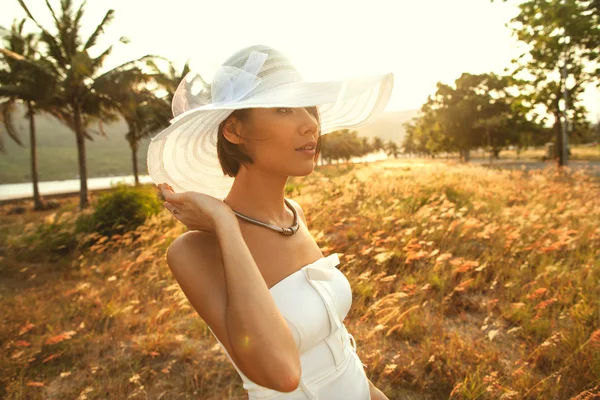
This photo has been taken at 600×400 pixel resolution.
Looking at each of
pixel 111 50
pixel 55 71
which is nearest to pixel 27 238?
pixel 55 71

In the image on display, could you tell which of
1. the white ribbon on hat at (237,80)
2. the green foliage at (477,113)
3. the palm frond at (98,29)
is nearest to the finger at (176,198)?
the white ribbon on hat at (237,80)

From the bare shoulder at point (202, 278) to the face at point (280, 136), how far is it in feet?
1.23

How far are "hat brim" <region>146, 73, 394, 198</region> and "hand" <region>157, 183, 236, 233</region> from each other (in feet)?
0.76

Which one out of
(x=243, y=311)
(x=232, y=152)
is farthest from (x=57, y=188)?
(x=243, y=311)

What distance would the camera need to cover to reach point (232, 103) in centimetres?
124

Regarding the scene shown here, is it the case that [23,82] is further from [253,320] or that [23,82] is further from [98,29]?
[253,320]

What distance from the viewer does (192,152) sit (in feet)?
5.10

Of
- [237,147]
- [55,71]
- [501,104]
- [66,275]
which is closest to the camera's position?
[237,147]

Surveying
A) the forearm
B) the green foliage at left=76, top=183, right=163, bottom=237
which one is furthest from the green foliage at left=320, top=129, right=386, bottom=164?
the forearm

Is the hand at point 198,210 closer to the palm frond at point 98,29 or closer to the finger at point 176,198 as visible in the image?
the finger at point 176,198

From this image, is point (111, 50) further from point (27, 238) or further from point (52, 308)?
point (52, 308)

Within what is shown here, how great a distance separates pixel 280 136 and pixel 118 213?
925 cm

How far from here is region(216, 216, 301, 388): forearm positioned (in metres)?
1.04

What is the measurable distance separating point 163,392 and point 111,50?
21.2m
